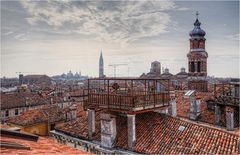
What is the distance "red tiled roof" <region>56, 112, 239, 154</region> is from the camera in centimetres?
1216

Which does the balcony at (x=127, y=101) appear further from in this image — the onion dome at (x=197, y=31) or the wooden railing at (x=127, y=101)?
the onion dome at (x=197, y=31)

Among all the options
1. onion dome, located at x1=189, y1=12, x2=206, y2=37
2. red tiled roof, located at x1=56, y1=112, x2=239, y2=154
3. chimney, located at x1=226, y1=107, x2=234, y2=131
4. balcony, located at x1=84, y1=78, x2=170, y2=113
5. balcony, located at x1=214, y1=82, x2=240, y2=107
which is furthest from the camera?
onion dome, located at x1=189, y1=12, x2=206, y2=37

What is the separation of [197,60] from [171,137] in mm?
25017

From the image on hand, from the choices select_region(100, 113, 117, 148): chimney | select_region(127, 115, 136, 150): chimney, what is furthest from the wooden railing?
select_region(100, 113, 117, 148): chimney

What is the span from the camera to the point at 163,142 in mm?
13156

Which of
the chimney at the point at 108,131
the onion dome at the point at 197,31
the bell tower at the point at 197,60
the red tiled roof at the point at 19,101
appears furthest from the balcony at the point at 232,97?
the red tiled roof at the point at 19,101

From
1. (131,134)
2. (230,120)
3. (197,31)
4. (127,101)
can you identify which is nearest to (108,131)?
(131,134)

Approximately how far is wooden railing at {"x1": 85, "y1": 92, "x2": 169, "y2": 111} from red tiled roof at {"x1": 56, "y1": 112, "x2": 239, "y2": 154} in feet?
3.51

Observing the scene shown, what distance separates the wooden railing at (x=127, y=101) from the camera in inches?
549

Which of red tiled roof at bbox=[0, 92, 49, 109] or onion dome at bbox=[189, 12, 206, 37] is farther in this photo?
red tiled roof at bbox=[0, 92, 49, 109]

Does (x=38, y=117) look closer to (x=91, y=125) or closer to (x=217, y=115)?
(x=91, y=125)

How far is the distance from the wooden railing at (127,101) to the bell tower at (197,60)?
21301 millimetres

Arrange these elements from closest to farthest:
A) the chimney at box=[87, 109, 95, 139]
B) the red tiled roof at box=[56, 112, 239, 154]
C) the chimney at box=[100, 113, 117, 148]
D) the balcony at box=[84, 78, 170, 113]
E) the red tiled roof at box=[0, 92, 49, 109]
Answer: the red tiled roof at box=[56, 112, 239, 154], the balcony at box=[84, 78, 170, 113], the chimney at box=[100, 113, 117, 148], the chimney at box=[87, 109, 95, 139], the red tiled roof at box=[0, 92, 49, 109]

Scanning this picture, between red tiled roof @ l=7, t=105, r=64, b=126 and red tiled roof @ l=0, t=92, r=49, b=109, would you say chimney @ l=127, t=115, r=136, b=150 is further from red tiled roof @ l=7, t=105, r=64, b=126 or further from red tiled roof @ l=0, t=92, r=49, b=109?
red tiled roof @ l=0, t=92, r=49, b=109
